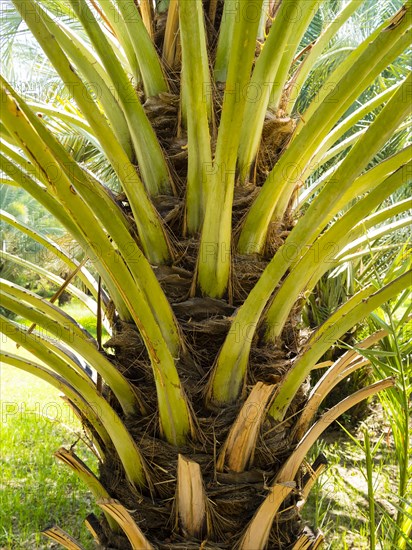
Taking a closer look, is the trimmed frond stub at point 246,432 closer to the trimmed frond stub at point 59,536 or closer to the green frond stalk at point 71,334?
the green frond stalk at point 71,334

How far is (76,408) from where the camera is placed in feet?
4.02

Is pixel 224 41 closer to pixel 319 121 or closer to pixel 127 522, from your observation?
pixel 319 121

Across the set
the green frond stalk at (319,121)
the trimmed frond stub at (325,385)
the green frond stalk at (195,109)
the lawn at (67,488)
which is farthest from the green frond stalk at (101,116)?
the lawn at (67,488)

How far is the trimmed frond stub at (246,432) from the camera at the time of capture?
3.48 ft

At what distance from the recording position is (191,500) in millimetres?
1062

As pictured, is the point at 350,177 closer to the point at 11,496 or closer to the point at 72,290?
the point at 72,290

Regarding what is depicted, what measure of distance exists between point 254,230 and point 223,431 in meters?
0.43

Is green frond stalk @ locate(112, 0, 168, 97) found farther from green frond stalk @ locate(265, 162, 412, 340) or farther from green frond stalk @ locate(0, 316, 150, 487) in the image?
green frond stalk @ locate(0, 316, 150, 487)

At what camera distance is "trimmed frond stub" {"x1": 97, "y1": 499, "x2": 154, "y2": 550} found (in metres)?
1.00

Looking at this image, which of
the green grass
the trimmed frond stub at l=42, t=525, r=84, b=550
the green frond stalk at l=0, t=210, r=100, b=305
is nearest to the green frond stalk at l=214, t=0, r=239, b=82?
the green frond stalk at l=0, t=210, r=100, b=305

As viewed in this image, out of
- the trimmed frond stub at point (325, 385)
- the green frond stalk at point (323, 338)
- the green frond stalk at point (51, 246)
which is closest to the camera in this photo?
the green frond stalk at point (323, 338)

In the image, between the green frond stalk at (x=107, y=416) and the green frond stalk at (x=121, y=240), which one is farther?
the green frond stalk at (x=107, y=416)

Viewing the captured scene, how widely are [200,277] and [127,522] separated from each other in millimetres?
495

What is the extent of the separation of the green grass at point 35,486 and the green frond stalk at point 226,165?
134cm
